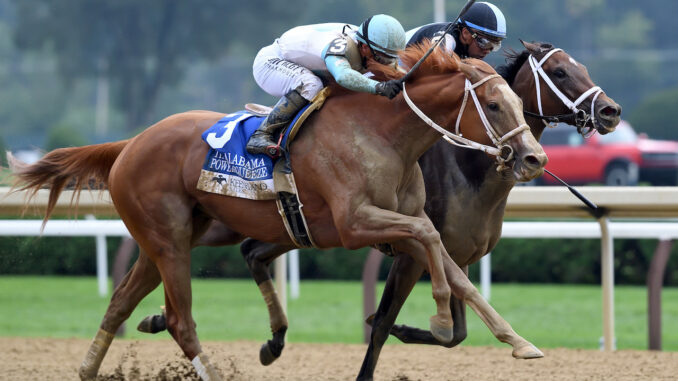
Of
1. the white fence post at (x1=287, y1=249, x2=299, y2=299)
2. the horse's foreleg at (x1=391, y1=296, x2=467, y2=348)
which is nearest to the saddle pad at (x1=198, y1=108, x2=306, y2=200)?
the horse's foreleg at (x1=391, y1=296, x2=467, y2=348)

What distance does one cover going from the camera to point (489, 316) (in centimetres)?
413

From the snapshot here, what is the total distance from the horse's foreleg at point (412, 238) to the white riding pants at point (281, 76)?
0.71 m

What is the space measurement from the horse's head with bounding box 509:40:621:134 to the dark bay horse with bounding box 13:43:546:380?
2.22 feet

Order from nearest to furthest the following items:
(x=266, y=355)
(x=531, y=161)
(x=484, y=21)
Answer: (x=531, y=161)
(x=484, y=21)
(x=266, y=355)

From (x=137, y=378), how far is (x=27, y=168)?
50.9 inches

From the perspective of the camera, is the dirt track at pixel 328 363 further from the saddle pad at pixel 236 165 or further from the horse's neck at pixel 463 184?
the saddle pad at pixel 236 165

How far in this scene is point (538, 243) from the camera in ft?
32.8

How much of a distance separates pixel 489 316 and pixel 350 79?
3.90 ft

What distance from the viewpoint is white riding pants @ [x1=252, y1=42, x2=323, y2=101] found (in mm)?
4793

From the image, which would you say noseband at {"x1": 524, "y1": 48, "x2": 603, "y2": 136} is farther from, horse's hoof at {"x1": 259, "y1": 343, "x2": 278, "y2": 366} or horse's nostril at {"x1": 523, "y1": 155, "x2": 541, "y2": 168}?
horse's hoof at {"x1": 259, "y1": 343, "x2": 278, "y2": 366}

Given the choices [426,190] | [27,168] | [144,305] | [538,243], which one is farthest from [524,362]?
[144,305]

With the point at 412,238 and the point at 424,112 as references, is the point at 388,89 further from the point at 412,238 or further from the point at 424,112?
the point at 412,238

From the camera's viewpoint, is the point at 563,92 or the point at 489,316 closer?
the point at 489,316

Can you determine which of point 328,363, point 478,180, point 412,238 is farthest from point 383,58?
point 328,363
